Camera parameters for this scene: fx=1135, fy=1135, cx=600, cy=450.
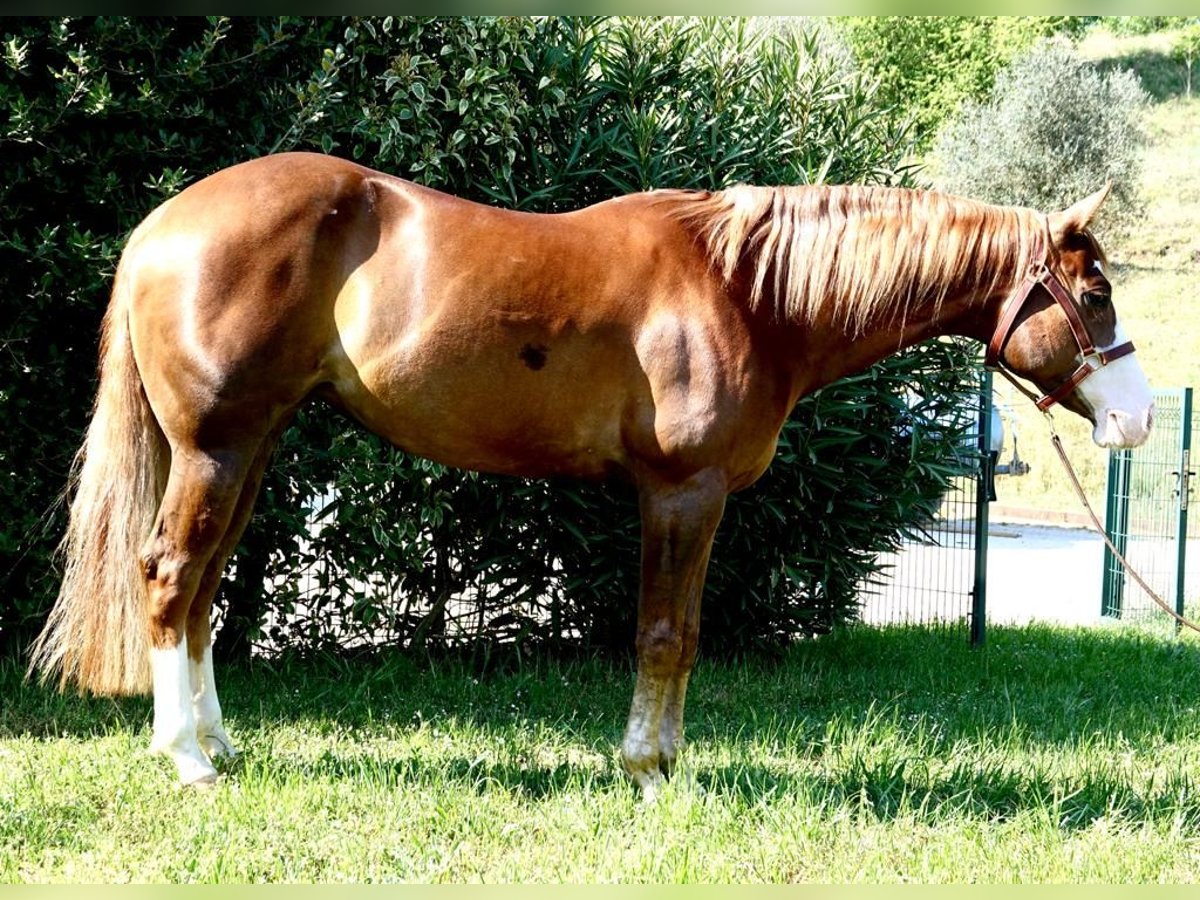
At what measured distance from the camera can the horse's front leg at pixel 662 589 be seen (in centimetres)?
377

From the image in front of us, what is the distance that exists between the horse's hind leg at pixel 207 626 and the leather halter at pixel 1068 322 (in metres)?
2.55

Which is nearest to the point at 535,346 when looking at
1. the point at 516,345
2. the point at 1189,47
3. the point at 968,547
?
the point at 516,345

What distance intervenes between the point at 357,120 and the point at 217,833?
334 centimetres

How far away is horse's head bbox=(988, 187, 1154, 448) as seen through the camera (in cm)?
379

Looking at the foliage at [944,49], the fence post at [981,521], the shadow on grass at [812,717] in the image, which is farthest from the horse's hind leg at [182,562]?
the foliage at [944,49]

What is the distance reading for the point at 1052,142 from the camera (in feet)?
98.4

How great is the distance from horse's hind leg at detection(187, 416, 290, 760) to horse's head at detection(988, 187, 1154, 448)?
103 inches

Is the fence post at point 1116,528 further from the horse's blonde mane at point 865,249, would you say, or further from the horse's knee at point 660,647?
the horse's knee at point 660,647

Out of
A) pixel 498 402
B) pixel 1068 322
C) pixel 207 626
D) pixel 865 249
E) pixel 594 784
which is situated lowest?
pixel 594 784

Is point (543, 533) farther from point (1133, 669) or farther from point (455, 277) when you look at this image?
point (1133, 669)

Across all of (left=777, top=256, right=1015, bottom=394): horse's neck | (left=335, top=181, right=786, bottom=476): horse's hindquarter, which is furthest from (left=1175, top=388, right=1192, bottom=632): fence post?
(left=335, top=181, right=786, bottom=476): horse's hindquarter

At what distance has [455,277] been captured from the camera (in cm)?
374

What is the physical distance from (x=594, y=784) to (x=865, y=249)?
6.88 ft

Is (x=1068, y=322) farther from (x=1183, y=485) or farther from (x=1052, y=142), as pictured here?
(x=1052, y=142)
